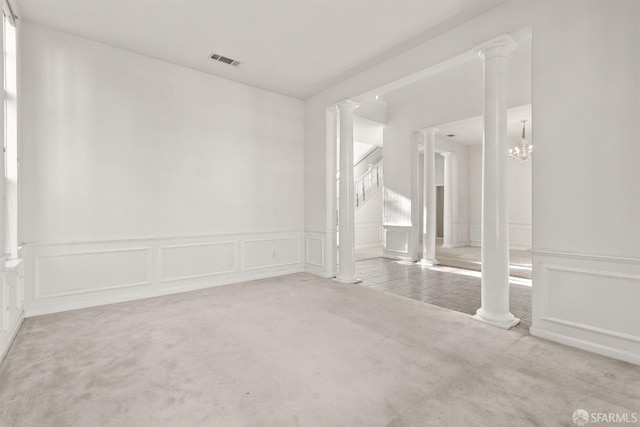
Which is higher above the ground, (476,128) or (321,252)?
(476,128)

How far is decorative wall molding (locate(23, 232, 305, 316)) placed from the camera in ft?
12.3

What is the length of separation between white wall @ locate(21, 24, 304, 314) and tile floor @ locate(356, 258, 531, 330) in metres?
2.02

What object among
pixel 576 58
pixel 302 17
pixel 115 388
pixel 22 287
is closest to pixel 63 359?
pixel 115 388

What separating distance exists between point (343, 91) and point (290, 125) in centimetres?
130

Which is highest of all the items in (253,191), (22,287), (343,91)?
(343,91)

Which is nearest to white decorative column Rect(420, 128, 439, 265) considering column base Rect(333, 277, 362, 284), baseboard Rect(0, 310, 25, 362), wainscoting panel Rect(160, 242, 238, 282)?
column base Rect(333, 277, 362, 284)

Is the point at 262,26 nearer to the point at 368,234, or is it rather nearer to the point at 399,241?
the point at 399,241

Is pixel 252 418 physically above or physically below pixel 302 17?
below

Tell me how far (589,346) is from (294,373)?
268cm

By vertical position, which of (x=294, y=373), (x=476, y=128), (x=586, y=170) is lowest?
(x=294, y=373)

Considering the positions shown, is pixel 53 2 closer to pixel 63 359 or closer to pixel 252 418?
pixel 63 359

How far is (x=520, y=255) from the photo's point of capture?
8.29 metres

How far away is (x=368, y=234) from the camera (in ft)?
35.0

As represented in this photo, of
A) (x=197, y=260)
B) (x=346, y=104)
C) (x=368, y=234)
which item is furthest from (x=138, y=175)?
(x=368, y=234)
